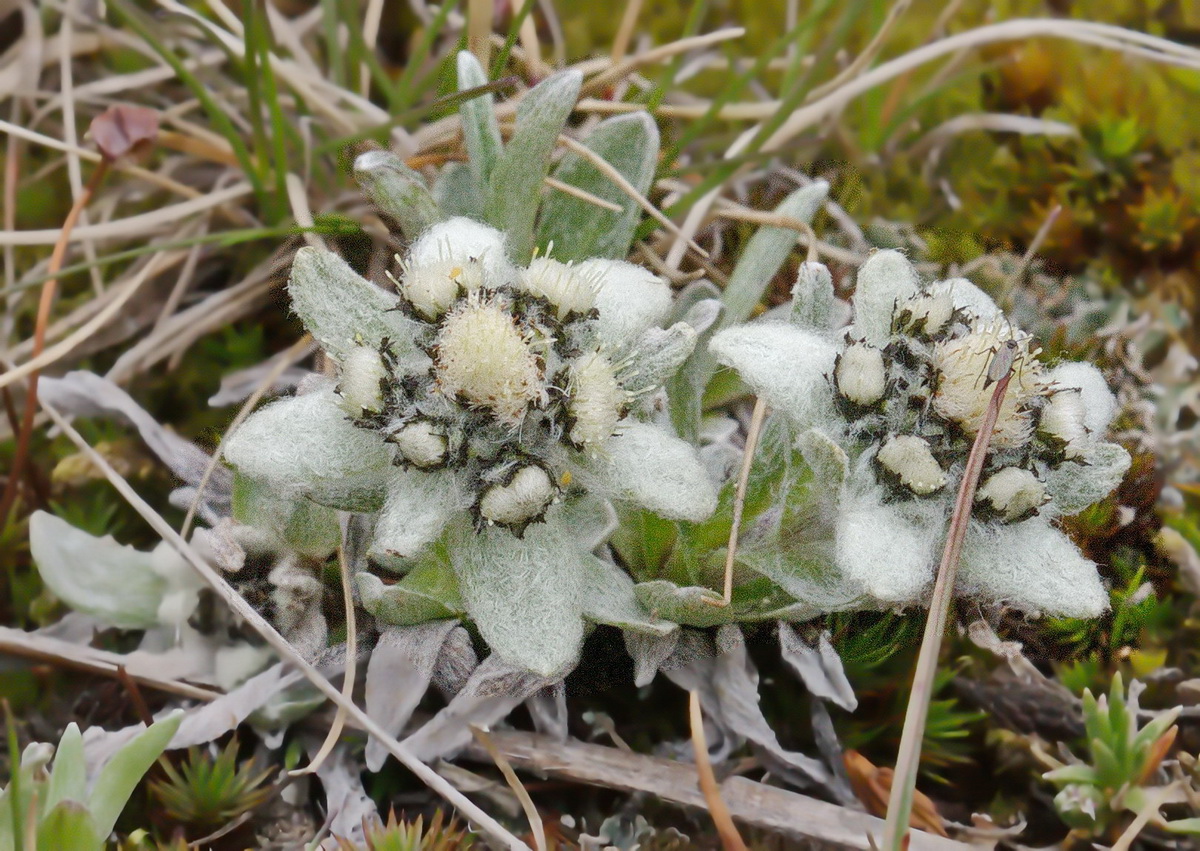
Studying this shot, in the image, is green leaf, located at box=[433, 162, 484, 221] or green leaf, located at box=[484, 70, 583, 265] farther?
green leaf, located at box=[433, 162, 484, 221]

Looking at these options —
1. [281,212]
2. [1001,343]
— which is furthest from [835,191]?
[281,212]

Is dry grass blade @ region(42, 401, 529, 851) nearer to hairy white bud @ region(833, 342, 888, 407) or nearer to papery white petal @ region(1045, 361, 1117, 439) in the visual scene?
hairy white bud @ region(833, 342, 888, 407)

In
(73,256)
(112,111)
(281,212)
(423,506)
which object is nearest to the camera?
(423,506)

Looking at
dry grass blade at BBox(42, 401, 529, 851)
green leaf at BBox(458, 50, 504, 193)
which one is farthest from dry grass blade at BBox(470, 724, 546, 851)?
green leaf at BBox(458, 50, 504, 193)

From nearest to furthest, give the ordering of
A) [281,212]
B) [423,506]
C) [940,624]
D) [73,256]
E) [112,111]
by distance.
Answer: [940,624]
[423,506]
[112,111]
[281,212]
[73,256]

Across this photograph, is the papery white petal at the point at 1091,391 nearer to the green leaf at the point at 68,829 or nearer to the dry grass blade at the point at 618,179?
the dry grass blade at the point at 618,179

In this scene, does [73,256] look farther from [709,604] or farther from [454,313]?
[709,604]
